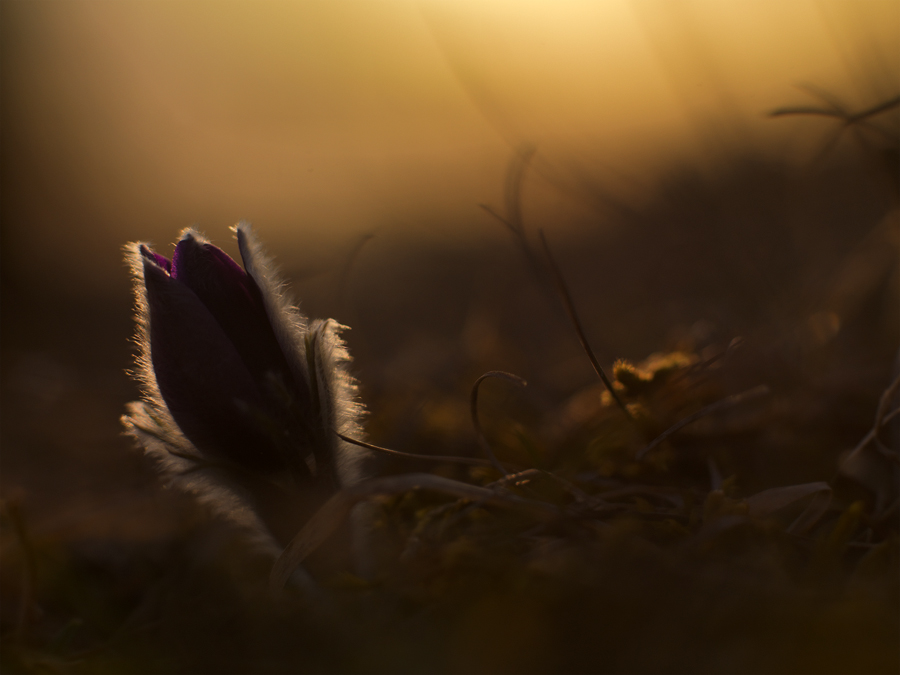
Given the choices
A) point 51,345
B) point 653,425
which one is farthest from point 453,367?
Result: point 51,345

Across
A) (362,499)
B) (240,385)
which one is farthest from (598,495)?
(240,385)

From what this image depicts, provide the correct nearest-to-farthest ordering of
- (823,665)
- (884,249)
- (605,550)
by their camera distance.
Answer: (823,665) < (605,550) < (884,249)

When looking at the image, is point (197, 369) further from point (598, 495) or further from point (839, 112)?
point (839, 112)

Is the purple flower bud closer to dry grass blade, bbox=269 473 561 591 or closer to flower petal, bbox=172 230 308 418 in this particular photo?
flower petal, bbox=172 230 308 418

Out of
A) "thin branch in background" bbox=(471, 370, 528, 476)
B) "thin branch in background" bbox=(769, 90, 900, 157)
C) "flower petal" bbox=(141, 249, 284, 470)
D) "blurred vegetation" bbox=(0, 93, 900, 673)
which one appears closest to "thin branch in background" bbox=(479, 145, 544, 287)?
"blurred vegetation" bbox=(0, 93, 900, 673)

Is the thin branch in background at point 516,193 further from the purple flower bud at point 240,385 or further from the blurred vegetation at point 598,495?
the purple flower bud at point 240,385

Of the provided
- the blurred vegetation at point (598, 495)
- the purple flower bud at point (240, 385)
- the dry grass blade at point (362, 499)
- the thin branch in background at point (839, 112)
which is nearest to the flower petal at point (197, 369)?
the purple flower bud at point (240, 385)

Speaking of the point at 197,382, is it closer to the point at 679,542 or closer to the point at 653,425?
the point at 679,542

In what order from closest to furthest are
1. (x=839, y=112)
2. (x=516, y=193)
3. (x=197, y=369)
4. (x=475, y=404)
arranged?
1. (x=197, y=369)
2. (x=475, y=404)
3. (x=839, y=112)
4. (x=516, y=193)
